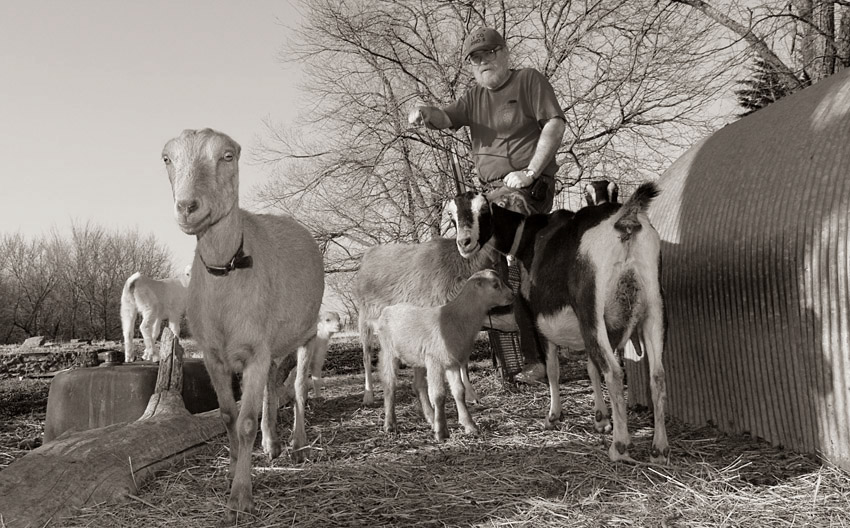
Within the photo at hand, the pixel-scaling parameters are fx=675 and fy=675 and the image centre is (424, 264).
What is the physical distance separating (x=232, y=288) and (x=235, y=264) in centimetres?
16

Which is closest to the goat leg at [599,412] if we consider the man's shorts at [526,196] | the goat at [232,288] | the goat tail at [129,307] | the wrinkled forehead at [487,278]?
the wrinkled forehead at [487,278]

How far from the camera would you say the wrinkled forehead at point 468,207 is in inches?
221

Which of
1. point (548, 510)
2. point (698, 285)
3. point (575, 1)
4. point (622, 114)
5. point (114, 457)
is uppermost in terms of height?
point (575, 1)

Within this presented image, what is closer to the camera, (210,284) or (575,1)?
(210,284)

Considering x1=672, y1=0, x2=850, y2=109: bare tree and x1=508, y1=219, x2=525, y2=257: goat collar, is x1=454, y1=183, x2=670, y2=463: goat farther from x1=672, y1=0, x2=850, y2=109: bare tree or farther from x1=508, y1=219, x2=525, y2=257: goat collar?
x1=672, y1=0, x2=850, y2=109: bare tree

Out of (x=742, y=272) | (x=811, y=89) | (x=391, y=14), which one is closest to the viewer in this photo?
(x=742, y=272)

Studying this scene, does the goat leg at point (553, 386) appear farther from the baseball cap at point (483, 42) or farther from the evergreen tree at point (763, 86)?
the evergreen tree at point (763, 86)

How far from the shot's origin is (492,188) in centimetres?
636

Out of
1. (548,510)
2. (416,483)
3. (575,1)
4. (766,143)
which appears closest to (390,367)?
(416,483)

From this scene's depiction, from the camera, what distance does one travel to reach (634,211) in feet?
14.1

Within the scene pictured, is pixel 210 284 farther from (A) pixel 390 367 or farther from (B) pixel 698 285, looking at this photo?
(B) pixel 698 285

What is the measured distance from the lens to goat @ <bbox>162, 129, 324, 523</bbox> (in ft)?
11.8

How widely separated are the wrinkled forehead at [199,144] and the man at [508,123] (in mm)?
2317

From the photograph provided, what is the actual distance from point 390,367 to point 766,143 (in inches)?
143
